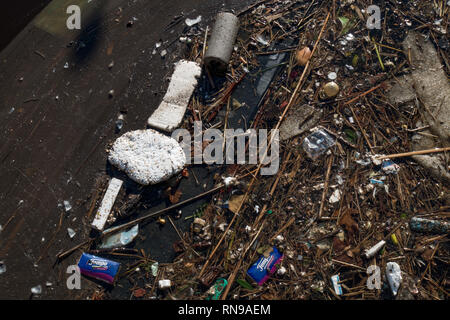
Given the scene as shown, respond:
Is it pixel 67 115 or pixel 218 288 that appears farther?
pixel 67 115

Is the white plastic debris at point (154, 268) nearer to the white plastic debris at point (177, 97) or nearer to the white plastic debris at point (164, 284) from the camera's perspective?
the white plastic debris at point (164, 284)

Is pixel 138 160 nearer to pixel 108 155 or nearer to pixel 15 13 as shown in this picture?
pixel 108 155

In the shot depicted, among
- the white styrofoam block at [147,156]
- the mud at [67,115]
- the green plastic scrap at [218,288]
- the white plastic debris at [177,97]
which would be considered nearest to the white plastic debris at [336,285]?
the green plastic scrap at [218,288]

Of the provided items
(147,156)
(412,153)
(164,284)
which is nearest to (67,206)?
(147,156)

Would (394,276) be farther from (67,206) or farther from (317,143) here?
(67,206)

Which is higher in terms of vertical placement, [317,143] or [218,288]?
[317,143]
